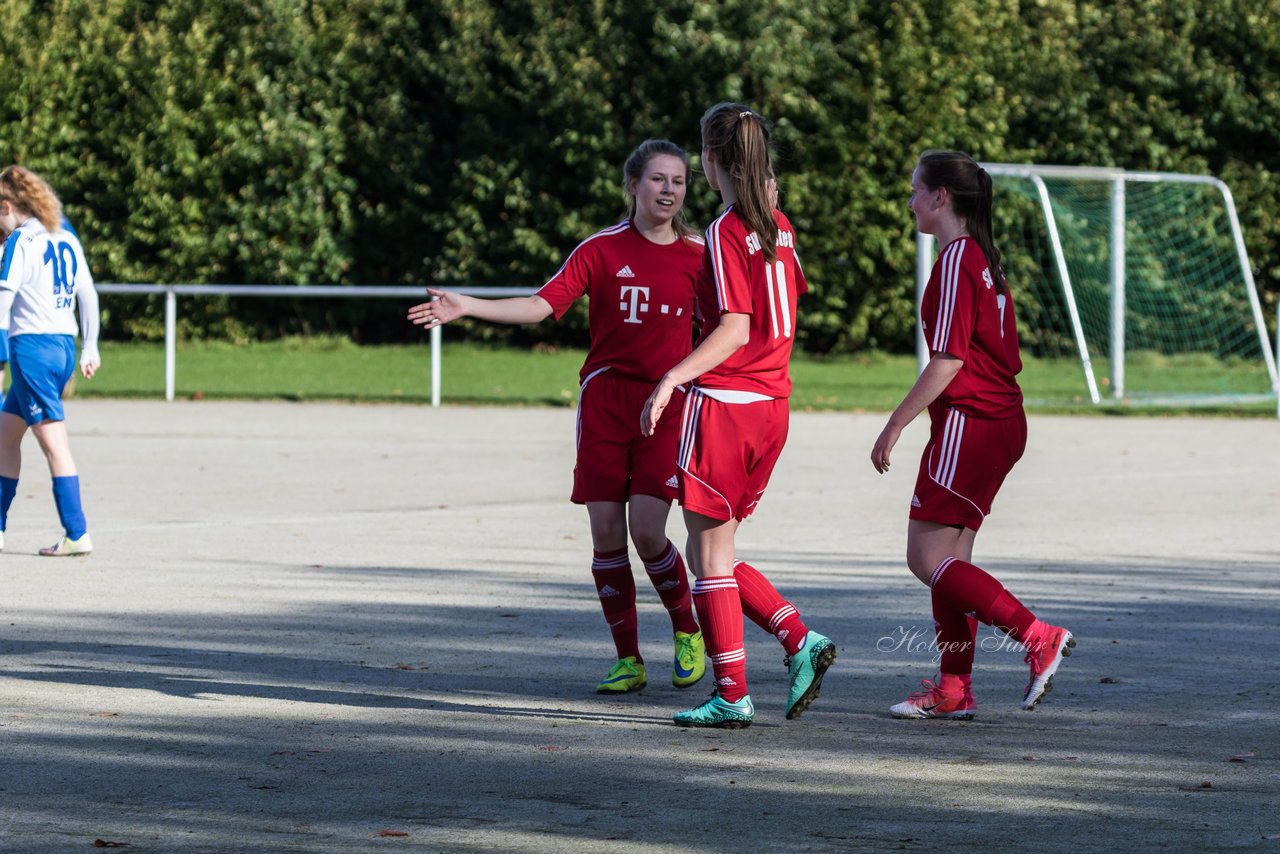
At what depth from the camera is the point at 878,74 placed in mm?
30078

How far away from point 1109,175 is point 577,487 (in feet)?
57.7

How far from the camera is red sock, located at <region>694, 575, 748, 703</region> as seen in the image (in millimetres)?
5809

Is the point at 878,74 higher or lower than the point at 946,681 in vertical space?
higher

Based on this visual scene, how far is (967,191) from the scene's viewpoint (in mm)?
6000

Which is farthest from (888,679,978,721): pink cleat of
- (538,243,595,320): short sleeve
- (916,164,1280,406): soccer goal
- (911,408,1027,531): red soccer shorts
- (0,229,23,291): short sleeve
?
(916,164,1280,406): soccer goal

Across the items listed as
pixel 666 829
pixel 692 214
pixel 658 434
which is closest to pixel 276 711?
pixel 658 434

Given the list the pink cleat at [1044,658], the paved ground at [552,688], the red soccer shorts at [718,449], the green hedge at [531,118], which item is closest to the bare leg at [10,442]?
the paved ground at [552,688]

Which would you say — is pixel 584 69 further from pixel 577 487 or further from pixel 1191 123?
pixel 577 487

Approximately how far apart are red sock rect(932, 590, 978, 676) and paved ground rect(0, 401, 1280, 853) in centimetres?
20

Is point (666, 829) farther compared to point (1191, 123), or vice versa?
point (1191, 123)

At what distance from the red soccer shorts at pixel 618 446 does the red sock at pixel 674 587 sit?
9.8 inches

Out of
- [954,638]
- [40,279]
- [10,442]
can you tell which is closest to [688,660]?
[954,638]

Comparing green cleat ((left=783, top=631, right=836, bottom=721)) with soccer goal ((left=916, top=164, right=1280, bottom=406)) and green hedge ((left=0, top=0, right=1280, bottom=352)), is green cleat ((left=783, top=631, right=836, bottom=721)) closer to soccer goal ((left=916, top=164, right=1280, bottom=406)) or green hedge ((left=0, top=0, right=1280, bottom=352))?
soccer goal ((left=916, top=164, right=1280, bottom=406))

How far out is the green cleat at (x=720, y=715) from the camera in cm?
580
